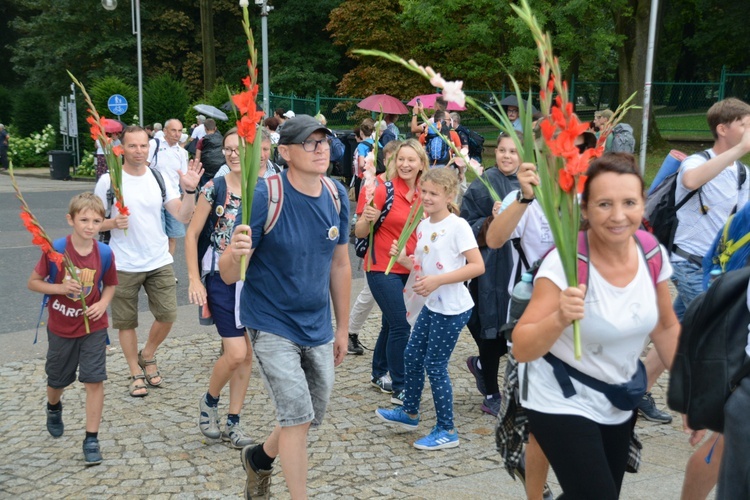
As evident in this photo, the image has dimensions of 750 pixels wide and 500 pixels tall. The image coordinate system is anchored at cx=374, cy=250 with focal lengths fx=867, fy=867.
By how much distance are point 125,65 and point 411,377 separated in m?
41.5

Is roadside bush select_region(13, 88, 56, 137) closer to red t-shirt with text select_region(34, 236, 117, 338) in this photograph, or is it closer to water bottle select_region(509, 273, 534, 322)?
red t-shirt with text select_region(34, 236, 117, 338)

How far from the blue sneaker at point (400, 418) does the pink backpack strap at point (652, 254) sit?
267 centimetres

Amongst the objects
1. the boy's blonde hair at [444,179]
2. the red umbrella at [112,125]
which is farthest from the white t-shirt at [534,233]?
the red umbrella at [112,125]

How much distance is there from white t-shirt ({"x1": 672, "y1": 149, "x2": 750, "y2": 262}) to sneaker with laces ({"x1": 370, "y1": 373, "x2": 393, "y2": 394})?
7.59 feet

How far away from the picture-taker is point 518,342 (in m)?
3.04

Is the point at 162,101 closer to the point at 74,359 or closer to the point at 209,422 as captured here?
the point at 74,359

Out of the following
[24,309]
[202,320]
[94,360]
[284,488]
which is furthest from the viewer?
[24,309]

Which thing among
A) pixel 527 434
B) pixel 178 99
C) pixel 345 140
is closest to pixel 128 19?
pixel 178 99

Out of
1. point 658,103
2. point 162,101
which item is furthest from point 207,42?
point 658,103

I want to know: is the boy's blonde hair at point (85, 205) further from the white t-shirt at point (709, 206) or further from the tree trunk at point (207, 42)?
the tree trunk at point (207, 42)

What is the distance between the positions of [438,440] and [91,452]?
2.06 meters

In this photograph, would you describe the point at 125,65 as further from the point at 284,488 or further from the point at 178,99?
the point at 284,488

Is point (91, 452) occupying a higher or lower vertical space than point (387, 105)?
lower

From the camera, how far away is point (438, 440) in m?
5.30
